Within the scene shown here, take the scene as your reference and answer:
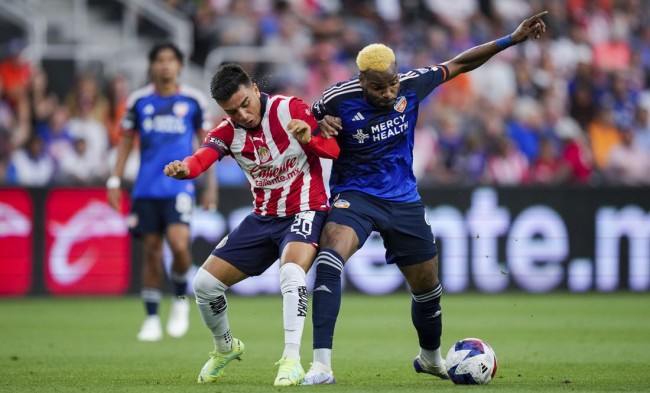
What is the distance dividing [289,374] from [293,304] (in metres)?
0.50

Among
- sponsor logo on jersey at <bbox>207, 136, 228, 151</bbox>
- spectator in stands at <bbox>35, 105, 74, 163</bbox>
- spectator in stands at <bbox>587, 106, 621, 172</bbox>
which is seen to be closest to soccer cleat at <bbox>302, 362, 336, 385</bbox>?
sponsor logo on jersey at <bbox>207, 136, 228, 151</bbox>

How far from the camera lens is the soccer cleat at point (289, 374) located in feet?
24.6

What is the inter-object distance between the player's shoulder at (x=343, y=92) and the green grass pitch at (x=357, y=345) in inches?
76.2

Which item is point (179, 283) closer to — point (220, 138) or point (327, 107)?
point (220, 138)

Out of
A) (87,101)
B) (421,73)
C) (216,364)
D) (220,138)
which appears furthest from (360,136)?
(87,101)

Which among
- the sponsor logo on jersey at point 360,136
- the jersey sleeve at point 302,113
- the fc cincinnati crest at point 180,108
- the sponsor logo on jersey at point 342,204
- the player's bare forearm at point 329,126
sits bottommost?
the sponsor logo on jersey at point 342,204

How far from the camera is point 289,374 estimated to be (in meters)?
7.52

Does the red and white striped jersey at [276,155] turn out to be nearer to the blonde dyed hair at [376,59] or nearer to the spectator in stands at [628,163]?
the blonde dyed hair at [376,59]

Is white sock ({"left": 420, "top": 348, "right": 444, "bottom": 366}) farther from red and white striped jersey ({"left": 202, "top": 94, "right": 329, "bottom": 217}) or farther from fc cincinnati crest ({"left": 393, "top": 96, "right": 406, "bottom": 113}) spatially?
fc cincinnati crest ({"left": 393, "top": 96, "right": 406, "bottom": 113})

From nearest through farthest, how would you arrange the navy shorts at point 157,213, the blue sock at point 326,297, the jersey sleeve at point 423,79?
the blue sock at point 326,297 < the jersey sleeve at point 423,79 < the navy shorts at point 157,213

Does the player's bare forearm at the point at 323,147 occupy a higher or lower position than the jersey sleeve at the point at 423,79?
lower

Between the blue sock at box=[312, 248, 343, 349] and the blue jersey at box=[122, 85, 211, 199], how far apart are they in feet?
15.1

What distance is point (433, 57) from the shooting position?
21000 millimetres

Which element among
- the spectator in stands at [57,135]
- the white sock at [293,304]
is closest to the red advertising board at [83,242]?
the spectator in stands at [57,135]
